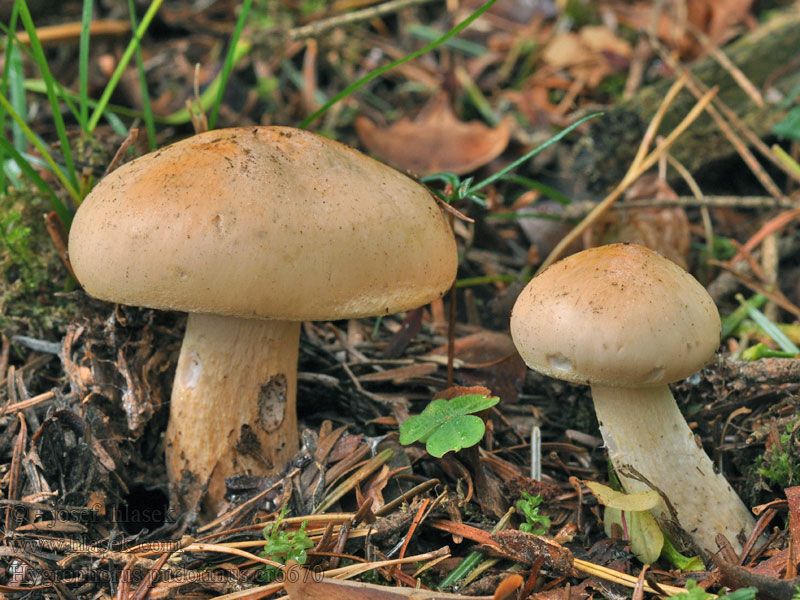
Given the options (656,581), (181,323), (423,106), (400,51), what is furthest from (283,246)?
(400,51)

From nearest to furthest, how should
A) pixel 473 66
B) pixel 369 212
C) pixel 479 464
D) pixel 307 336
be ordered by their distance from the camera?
pixel 369 212
pixel 479 464
pixel 307 336
pixel 473 66

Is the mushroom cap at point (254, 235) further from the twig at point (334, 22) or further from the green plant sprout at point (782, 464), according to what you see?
the twig at point (334, 22)

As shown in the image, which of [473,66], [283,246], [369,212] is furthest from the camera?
[473,66]

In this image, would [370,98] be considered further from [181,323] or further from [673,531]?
[673,531]

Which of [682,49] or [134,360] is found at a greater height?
[682,49]

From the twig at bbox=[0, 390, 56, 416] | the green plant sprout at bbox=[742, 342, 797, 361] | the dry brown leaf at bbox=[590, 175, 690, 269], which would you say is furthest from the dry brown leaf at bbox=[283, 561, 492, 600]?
the dry brown leaf at bbox=[590, 175, 690, 269]

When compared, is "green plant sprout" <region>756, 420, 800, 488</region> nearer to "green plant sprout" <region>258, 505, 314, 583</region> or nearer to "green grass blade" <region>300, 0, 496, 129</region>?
"green plant sprout" <region>258, 505, 314, 583</region>

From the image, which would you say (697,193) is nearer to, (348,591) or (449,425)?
(449,425)

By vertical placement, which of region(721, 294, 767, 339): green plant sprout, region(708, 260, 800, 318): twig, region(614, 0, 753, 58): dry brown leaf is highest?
region(614, 0, 753, 58): dry brown leaf
